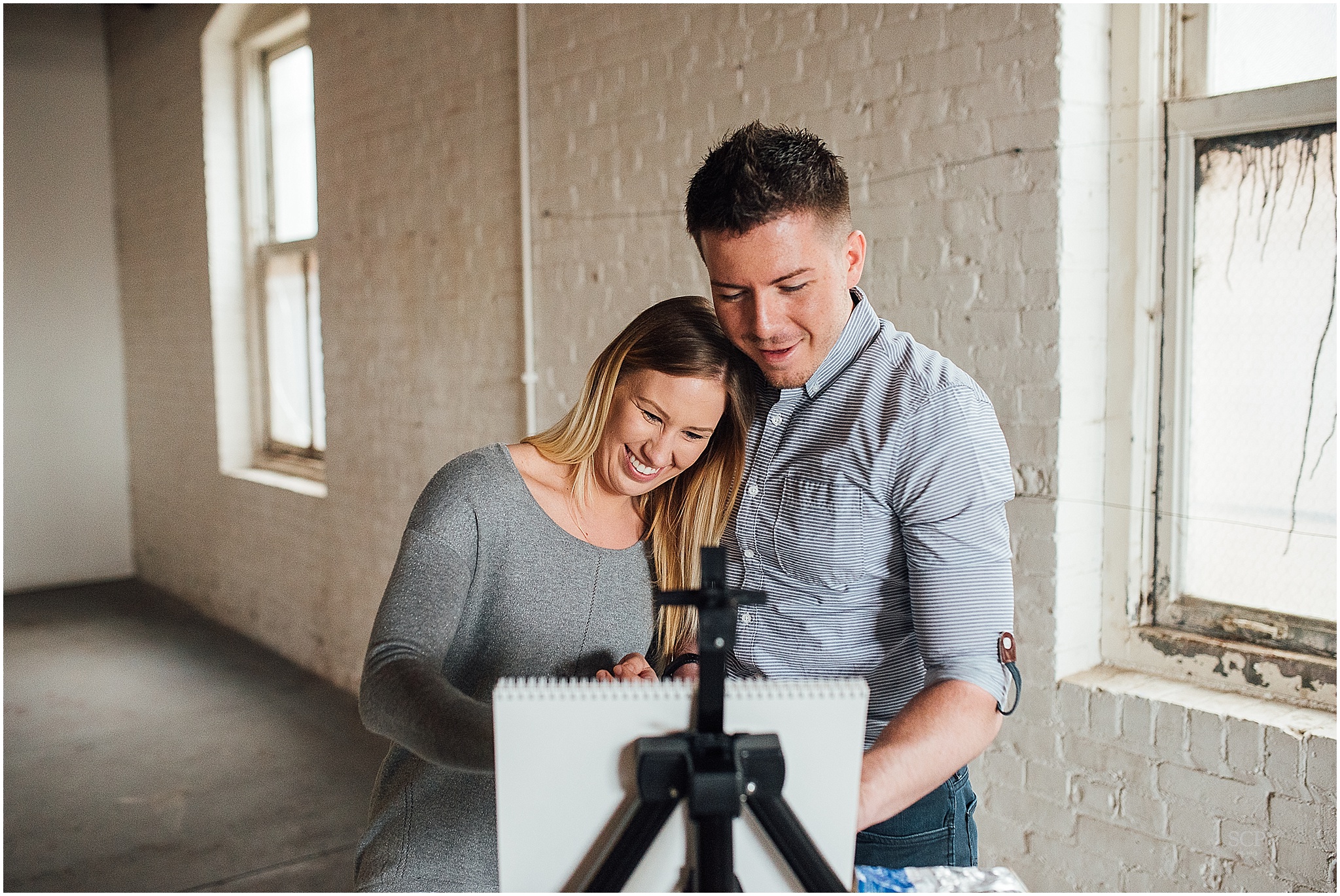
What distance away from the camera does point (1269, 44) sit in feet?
6.67

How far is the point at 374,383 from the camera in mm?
4477

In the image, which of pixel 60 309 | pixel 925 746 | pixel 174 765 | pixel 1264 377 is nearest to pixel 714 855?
pixel 925 746

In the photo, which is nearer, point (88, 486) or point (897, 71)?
point (897, 71)

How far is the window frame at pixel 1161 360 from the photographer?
2.10m

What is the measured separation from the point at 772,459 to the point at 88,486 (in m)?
6.66

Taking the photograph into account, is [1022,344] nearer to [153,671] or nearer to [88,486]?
[153,671]

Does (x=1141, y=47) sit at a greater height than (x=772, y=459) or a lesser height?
greater

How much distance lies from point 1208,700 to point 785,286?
4.37 ft

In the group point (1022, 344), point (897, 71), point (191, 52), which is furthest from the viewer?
point (191, 52)

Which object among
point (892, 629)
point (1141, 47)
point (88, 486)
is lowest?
point (88, 486)

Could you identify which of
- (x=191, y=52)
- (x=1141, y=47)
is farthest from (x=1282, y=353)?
(x=191, y=52)

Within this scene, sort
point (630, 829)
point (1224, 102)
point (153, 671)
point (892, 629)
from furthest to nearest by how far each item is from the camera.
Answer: point (153, 671) → point (1224, 102) → point (892, 629) → point (630, 829)

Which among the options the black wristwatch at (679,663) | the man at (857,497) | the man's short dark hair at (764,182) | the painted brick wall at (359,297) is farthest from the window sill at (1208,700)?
the painted brick wall at (359,297)

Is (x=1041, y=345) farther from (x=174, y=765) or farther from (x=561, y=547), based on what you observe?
(x=174, y=765)
